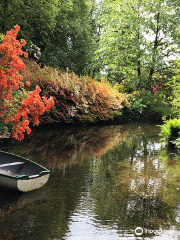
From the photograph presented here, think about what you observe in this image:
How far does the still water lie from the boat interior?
50cm

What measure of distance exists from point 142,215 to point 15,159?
3526 millimetres

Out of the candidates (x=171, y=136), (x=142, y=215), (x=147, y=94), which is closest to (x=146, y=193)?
(x=142, y=215)

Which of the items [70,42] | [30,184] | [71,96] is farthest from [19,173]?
[70,42]

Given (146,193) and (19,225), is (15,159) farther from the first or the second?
(146,193)

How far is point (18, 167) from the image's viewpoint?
739 cm

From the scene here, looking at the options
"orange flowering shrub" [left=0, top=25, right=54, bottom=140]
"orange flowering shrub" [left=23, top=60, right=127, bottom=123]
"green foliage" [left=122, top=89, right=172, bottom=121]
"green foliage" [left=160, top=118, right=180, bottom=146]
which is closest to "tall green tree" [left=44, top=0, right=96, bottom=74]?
"orange flowering shrub" [left=23, top=60, right=127, bottom=123]

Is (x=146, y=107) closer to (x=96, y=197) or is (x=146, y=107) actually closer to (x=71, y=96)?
(x=71, y=96)

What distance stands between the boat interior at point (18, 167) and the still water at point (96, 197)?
1.63 ft

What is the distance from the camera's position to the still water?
5.02 meters

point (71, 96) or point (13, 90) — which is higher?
point (71, 96)

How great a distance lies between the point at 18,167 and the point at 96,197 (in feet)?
6.97

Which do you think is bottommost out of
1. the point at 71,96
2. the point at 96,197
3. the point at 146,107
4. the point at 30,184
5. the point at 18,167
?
the point at 96,197

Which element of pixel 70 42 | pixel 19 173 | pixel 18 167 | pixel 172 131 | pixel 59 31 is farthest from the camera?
pixel 70 42

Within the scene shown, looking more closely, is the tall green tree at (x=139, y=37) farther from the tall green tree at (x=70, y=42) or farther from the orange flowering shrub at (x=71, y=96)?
the orange flowering shrub at (x=71, y=96)
